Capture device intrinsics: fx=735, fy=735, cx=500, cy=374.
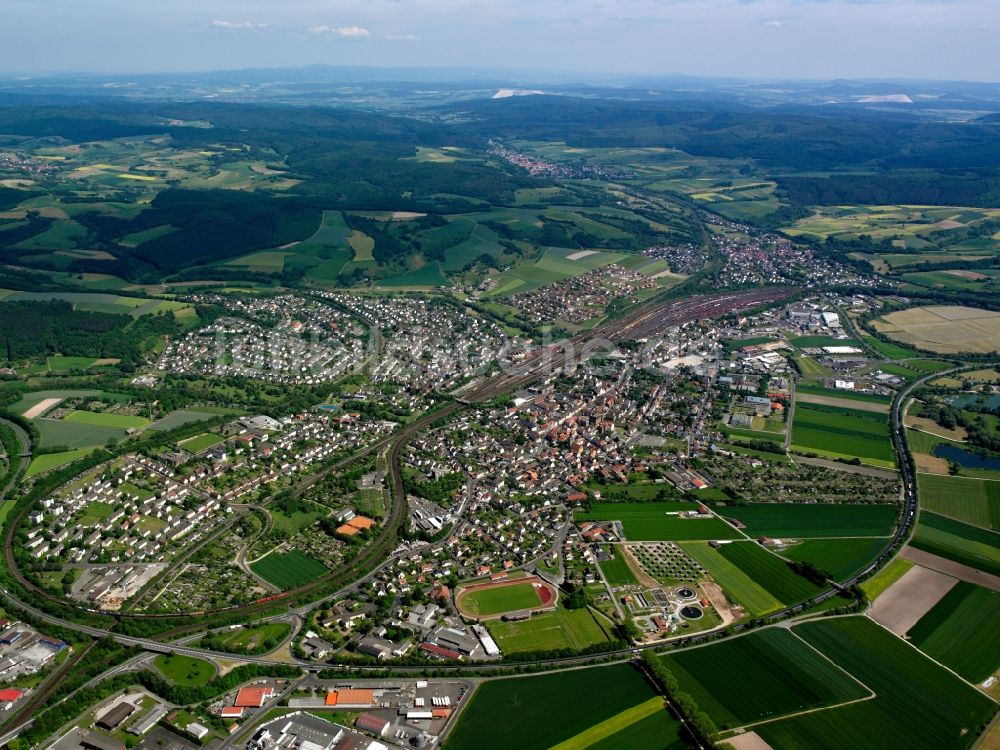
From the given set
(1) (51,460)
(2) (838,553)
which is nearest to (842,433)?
(2) (838,553)

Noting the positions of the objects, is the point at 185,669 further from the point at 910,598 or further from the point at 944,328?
the point at 944,328

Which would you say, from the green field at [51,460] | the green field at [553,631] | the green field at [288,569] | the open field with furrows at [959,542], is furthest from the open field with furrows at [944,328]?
the green field at [51,460]

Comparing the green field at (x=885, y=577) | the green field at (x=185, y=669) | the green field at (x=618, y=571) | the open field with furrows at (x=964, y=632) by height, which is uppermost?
the open field with furrows at (x=964, y=632)

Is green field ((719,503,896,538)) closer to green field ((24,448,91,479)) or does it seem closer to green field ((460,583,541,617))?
green field ((460,583,541,617))

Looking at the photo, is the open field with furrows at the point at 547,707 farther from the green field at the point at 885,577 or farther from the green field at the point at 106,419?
the green field at the point at 106,419

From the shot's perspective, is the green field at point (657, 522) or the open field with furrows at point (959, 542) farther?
the green field at point (657, 522)

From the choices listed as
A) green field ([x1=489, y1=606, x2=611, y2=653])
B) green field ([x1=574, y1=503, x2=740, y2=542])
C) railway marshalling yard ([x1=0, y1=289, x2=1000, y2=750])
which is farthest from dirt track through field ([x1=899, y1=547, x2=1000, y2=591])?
green field ([x1=489, y1=606, x2=611, y2=653])

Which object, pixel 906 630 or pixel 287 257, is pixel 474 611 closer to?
pixel 906 630
